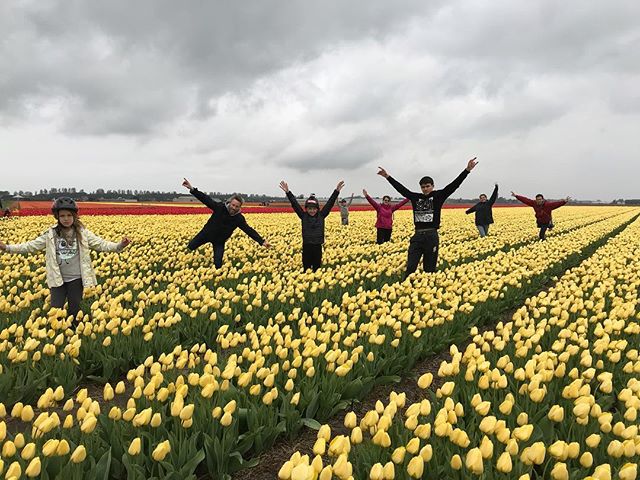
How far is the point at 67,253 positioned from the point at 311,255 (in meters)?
5.19

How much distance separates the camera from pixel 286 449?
3701mm

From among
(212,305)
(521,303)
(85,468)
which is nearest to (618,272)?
(521,303)

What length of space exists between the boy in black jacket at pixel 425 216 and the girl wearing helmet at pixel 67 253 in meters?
5.63

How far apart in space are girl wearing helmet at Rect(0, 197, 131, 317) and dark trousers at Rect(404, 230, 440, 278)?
5.66m

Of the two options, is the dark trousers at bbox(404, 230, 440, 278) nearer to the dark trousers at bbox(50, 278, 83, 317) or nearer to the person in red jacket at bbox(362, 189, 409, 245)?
the dark trousers at bbox(50, 278, 83, 317)

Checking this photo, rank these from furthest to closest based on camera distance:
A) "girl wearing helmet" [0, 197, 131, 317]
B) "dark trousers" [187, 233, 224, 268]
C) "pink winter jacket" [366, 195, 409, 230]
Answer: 1. "pink winter jacket" [366, 195, 409, 230]
2. "dark trousers" [187, 233, 224, 268]
3. "girl wearing helmet" [0, 197, 131, 317]

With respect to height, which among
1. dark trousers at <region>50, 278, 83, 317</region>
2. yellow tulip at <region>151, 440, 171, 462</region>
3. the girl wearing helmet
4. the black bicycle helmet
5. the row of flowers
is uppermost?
the black bicycle helmet

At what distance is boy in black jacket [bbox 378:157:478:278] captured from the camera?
9.05 metres

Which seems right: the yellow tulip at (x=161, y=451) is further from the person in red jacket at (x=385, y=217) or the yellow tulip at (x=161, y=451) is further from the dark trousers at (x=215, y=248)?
the person in red jacket at (x=385, y=217)

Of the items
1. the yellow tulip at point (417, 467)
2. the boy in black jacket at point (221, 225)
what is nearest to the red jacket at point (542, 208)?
the boy in black jacket at point (221, 225)

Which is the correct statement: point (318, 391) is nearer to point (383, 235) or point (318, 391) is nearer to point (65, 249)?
point (65, 249)

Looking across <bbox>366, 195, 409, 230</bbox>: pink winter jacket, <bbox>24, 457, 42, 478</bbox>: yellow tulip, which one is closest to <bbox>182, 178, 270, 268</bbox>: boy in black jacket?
<bbox>366, 195, 409, 230</bbox>: pink winter jacket

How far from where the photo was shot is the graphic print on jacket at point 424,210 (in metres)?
9.09

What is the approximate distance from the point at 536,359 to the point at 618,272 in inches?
274
